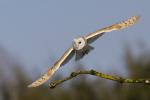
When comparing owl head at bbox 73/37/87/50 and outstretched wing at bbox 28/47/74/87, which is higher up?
owl head at bbox 73/37/87/50

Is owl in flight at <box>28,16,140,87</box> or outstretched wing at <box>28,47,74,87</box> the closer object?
outstretched wing at <box>28,47,74,87</box>

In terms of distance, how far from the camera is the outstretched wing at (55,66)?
228 centimetres

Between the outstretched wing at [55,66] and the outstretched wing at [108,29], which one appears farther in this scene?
the outstretched wing at [108,29]

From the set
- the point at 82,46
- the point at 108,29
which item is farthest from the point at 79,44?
the point at 108,29

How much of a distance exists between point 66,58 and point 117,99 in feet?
67.2

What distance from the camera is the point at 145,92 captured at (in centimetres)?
2181

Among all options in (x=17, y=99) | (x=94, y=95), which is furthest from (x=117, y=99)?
(x=17, y=99)

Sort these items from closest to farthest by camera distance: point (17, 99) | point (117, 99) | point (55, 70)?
point (55, 70) → point (17, 99) → point (117, 99)

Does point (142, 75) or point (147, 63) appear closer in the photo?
point (142, 75)

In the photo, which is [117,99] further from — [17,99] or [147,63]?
[17,99]

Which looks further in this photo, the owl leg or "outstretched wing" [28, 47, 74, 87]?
the owl leg

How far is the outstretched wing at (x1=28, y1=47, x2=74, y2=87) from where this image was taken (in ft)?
7.47

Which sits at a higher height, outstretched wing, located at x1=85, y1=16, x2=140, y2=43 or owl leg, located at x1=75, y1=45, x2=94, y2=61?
outstretched wing, located at x1=85, y1=16, x2=140, y2=43

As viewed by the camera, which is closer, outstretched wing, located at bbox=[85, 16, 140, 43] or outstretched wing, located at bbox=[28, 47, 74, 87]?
outstretched wing, located at bbox=[28, 47, 74, 87]
